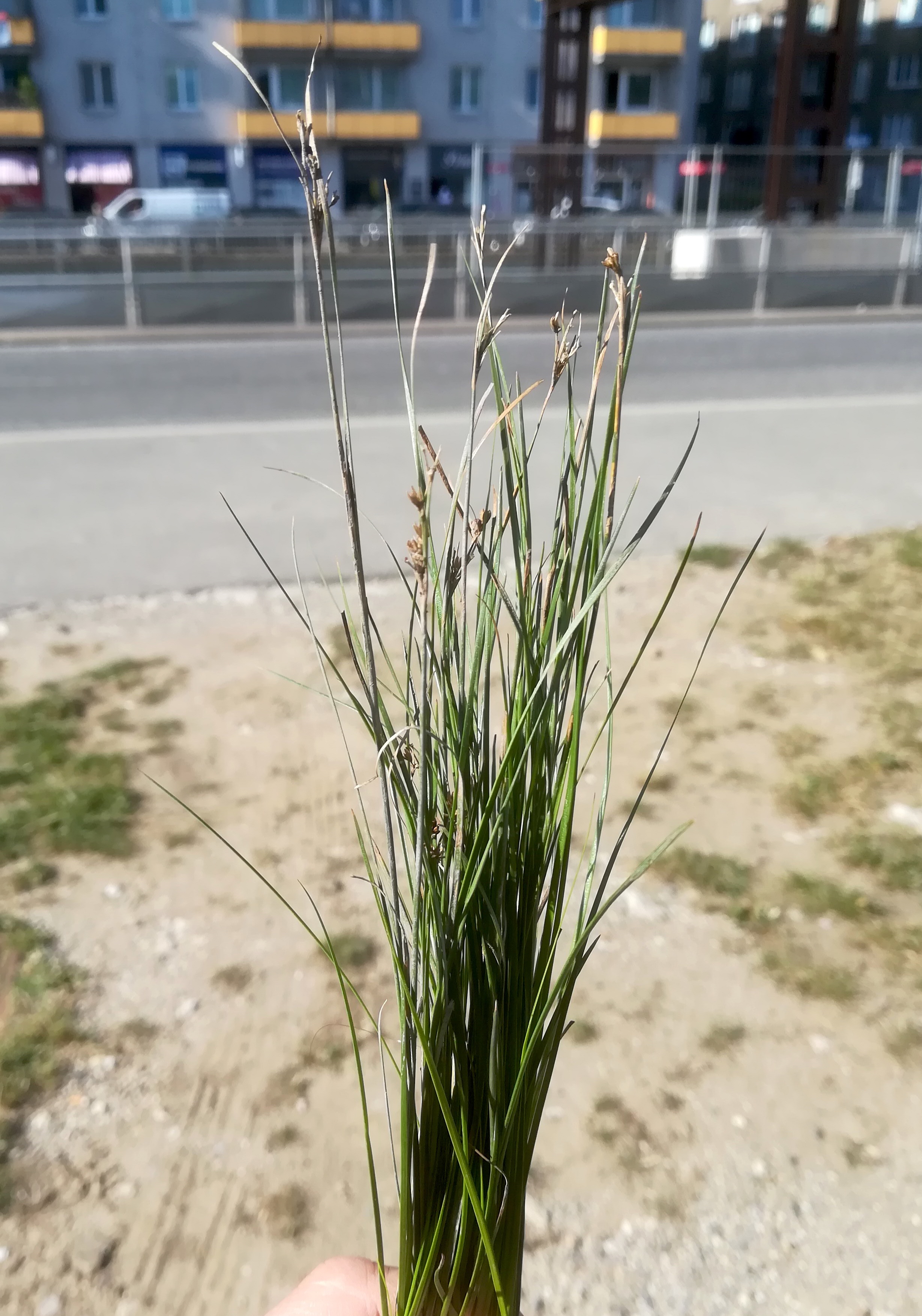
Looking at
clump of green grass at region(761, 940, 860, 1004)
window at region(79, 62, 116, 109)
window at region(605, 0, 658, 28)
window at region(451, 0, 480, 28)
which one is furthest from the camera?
window at region(605, 0, 658, 28)

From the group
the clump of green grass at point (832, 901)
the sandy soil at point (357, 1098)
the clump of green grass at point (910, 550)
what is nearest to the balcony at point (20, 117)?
the clump of green grass at point (910, 550)

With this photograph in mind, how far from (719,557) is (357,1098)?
12.9ft

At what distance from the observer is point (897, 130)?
48500mm

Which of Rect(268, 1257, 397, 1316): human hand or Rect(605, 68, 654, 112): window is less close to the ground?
Rect(605, 68, 654, 112): window

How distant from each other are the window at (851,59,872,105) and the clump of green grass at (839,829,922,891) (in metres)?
52.7

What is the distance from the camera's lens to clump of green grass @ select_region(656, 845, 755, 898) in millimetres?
3434

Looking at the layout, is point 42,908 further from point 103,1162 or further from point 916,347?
point 916,347

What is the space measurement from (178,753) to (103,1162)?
176 cm

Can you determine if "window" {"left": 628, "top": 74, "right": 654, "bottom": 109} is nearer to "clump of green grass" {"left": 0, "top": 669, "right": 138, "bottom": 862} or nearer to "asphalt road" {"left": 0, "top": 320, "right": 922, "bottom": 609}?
"asphalt road" {"left": 0, "top": 320, "right": 922, "bottom": 609}

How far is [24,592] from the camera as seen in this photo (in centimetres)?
565

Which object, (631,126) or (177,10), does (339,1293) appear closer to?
(177,10)

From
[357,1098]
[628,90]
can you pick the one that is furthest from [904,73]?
[357,1098]

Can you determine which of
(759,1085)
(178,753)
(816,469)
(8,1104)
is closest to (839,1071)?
(759,1085)

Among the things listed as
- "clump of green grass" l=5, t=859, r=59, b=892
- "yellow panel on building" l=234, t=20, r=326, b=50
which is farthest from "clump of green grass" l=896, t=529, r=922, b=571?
"yellow panel on building" l=234, t=20, r=326, b=50
